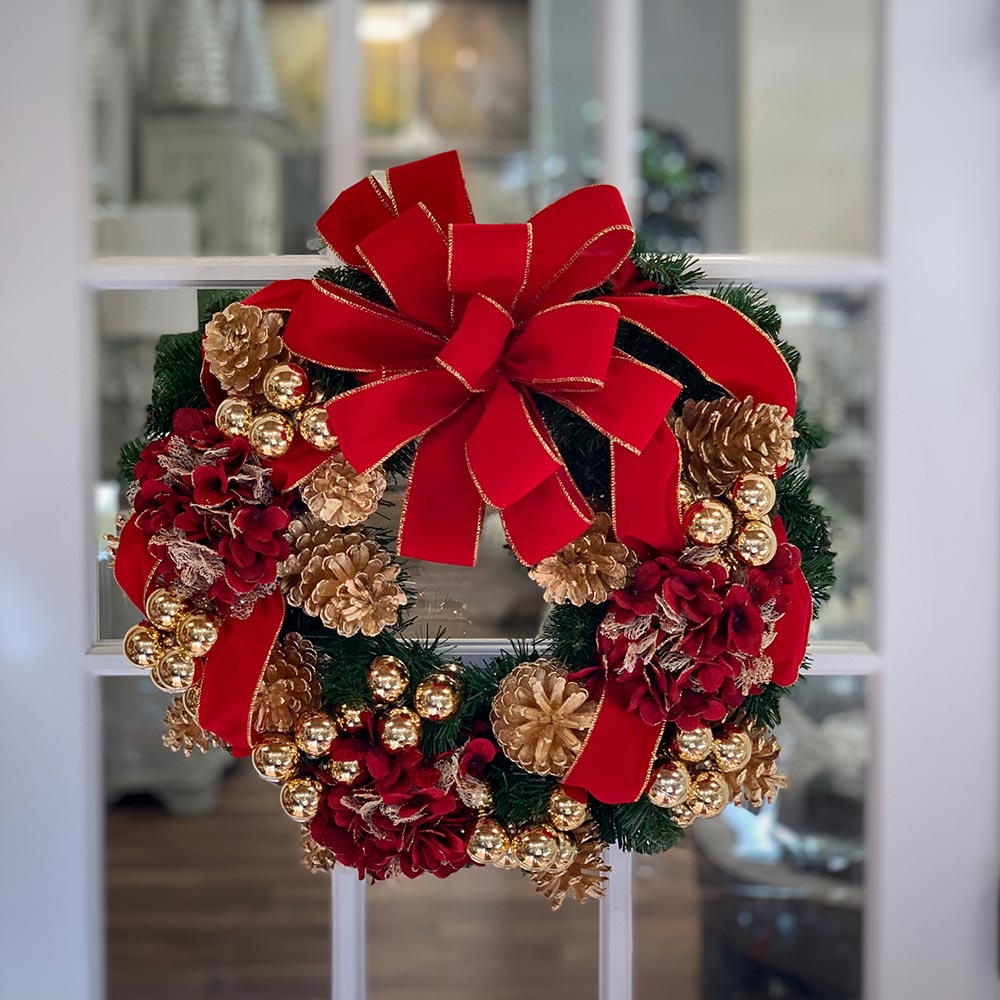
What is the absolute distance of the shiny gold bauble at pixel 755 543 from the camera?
63 centimetres

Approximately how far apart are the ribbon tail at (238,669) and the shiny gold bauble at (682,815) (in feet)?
0.90

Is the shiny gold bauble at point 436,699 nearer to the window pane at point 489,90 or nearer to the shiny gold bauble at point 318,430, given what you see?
the shiny gold bauble at point 318,430

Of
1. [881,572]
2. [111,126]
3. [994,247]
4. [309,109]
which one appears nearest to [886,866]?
[881,572]

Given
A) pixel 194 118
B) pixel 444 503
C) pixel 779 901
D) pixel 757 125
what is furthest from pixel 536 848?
pixel 757 125

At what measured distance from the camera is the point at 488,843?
67 cm

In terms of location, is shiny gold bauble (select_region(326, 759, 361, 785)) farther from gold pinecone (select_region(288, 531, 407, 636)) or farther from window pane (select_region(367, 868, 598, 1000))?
window pane (select_region(367, 868, 598, 1000))

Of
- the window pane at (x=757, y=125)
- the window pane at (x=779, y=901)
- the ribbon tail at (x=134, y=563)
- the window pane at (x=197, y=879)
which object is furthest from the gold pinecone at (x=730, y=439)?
the window pane at (x=757, y=125)

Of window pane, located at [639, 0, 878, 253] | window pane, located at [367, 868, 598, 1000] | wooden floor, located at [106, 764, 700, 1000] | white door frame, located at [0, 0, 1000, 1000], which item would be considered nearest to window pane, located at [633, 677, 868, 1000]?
wooden floor, located at [106, 764, 700, 1000]

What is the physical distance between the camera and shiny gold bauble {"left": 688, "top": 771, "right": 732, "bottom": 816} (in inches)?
26.4

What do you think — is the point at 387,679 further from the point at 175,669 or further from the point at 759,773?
the point at 759,773

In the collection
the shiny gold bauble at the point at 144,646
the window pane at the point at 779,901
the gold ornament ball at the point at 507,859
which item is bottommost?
the window pane at the point at 779,901

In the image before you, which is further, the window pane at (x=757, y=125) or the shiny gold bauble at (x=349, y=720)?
the window pane at (x=757, y=125)

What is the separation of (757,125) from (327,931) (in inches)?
103

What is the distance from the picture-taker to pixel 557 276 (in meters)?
0.65
